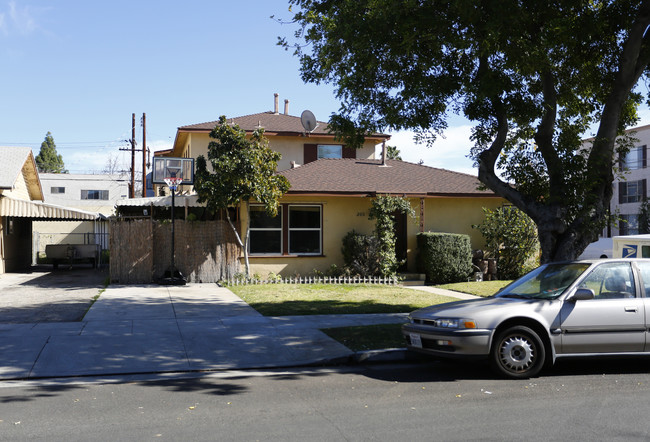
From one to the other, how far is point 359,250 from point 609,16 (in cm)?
966

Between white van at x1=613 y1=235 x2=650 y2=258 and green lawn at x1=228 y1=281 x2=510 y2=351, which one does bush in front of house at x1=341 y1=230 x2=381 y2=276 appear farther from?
white van at x1=613 y1=235 x2=650 y2=258

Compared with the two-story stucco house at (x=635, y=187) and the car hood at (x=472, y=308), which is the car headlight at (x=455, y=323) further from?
the two-story stucco house at (x=635, y=187)

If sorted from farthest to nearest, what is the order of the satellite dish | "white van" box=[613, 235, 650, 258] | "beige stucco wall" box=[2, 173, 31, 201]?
the satellite dish → "beige stucco wall" box=[2, 173, 31, 201] → "white van" box=[613, 235, 650, 258]

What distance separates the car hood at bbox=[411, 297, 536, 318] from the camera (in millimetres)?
7469

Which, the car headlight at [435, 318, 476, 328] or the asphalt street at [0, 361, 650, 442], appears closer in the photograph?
the asphalt street at [0, 361, 650, 442]

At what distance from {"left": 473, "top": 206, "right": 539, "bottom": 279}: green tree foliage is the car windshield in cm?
1098

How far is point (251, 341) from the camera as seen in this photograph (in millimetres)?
9438

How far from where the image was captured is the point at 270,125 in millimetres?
25688

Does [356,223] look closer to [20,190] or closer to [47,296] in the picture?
[47,296]

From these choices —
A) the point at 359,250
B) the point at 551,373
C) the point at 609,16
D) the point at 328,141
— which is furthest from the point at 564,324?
the point at 328,141

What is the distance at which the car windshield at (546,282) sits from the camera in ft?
25.8

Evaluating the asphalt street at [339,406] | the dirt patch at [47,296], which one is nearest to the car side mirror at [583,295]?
the asphalt street at [339,406]

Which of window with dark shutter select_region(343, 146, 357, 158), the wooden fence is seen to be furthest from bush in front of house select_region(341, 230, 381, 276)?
window with dark shutter select_region(343, 146, 357, 158)

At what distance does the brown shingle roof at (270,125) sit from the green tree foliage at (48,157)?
52740 millimetres
